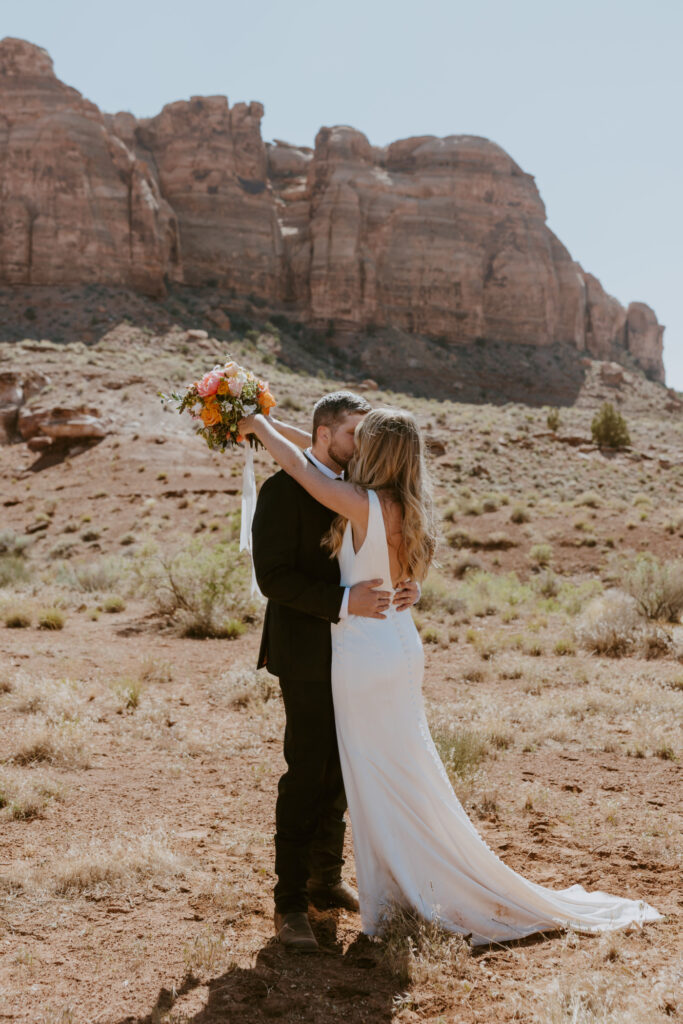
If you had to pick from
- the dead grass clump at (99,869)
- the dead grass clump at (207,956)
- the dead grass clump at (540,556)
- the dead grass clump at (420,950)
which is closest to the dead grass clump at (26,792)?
the dead grass clump at (99,869)

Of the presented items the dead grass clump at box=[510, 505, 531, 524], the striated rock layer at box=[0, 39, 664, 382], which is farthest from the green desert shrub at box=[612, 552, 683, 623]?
the striated rock layer at box=[0, 39, 664, 382]

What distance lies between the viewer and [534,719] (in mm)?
7102

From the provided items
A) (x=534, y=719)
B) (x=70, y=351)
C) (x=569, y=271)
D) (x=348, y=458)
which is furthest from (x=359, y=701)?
(x=569, y=271)

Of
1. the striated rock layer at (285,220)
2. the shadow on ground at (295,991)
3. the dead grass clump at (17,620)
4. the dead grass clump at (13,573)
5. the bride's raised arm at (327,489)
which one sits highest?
the striated rock layer at (285,220)

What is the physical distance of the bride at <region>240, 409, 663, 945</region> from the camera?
3354mm

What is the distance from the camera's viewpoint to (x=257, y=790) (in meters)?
5.58

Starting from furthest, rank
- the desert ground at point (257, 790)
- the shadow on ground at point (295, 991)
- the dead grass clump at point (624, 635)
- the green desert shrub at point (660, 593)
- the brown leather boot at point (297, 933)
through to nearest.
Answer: the green desert shrub at point (660, 593), the dead grass clump at point (624, 635), the brown leather boot at point (297, 933), the desert ground at point (257, 790), the shadow on ground at point (295, 991)

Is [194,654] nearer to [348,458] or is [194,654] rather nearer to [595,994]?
[348,458]

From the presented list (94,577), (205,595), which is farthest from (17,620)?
(94,577)

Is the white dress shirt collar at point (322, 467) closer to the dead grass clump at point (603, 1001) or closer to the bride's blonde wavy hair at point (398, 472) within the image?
the bride's blonde wavy hair at point (398, 472)

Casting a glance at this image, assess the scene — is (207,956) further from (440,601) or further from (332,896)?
(440,601)

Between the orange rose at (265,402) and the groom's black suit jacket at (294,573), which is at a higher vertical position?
the orange rose at (265,402)

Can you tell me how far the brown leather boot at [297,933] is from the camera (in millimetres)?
3379

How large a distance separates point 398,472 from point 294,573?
60 centimetres
